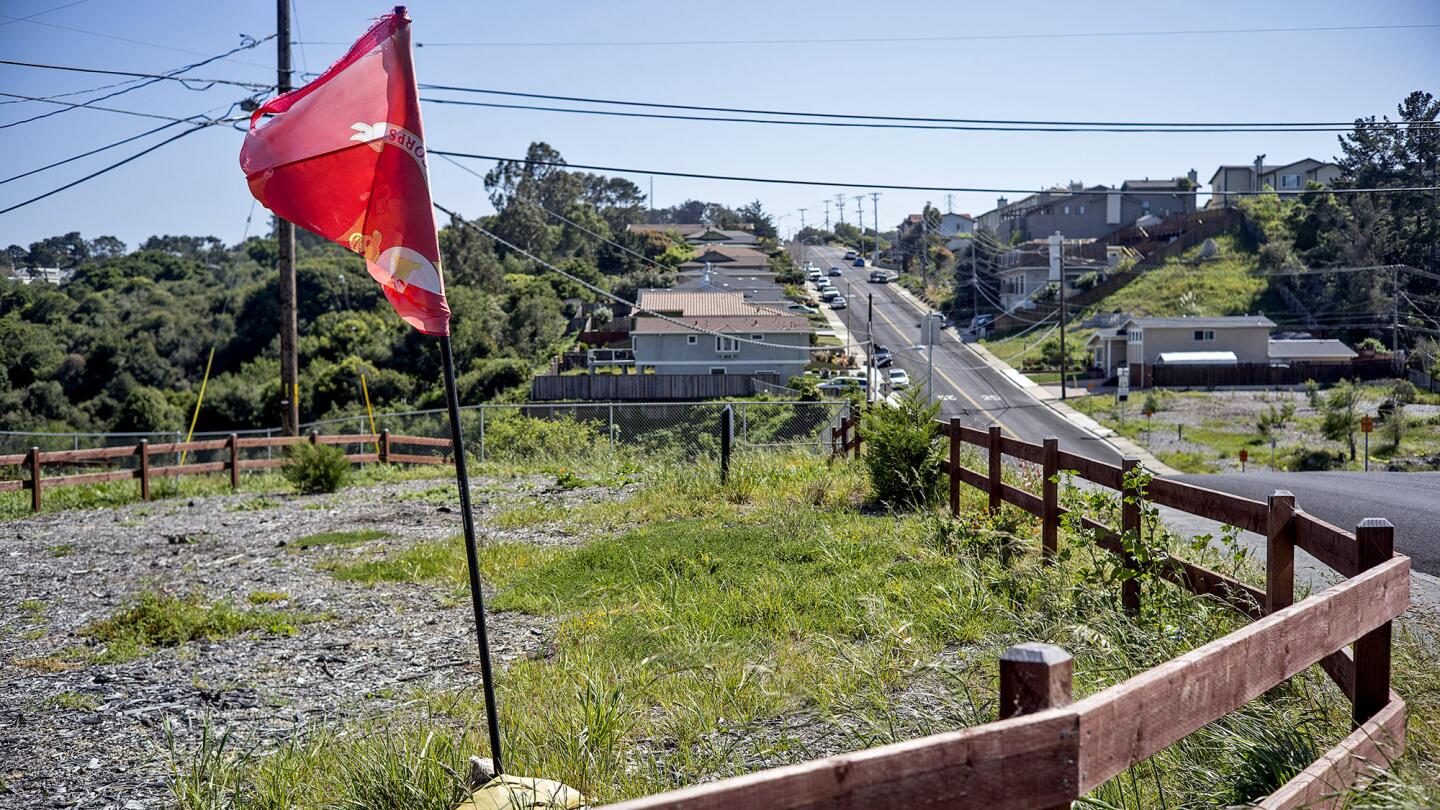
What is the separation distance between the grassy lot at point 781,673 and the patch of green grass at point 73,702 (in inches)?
68.3

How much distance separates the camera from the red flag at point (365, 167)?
4.19 metres

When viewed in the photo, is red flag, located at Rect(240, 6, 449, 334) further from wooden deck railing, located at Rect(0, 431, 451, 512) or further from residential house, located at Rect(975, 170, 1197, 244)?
residential house, located at Rect(975, 170, 1197, 244)

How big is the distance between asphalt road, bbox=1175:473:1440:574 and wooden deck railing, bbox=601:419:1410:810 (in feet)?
16.2

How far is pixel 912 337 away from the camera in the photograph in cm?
7162

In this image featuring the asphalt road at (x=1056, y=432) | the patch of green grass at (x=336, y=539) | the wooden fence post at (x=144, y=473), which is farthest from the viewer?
the wooden fence post at (x=144, y=473)

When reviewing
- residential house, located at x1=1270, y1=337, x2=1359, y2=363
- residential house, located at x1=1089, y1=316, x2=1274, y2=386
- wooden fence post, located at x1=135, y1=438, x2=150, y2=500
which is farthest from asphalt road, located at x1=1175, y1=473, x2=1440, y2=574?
residential house, located at x1=1270, y1=337, x2=1359, y2=363

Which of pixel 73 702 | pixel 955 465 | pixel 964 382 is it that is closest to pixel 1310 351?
pixel 964 382

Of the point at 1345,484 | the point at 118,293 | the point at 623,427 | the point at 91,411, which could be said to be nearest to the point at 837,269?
the point at 118,293

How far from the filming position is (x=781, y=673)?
A: 5.85m

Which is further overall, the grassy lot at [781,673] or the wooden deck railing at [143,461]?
the wooden deck railing at [143,461]

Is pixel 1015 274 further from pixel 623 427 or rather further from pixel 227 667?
pixel 227 667

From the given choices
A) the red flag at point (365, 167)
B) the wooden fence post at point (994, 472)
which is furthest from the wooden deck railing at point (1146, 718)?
the wooden fence post at point (994, 472)

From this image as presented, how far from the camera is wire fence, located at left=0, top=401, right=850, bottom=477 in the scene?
2316 cm

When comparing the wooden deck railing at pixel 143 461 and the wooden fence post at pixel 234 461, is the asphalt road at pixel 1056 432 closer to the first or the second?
the wooden deck railing at pixel 143 461
